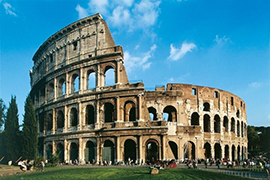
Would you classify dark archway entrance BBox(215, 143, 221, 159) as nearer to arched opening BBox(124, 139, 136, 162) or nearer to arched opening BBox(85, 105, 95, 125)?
arched opening BBox(124, 139, 136, 162)

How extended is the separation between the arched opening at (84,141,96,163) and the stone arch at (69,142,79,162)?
1359mm

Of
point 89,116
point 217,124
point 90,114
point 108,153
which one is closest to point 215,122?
point 217,124

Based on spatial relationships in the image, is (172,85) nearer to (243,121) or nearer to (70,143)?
(70,143)

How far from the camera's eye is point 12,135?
32.2 meters

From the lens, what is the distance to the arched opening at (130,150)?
102 feet

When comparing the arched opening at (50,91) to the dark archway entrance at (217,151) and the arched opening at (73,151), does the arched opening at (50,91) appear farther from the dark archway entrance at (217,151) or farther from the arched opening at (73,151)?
the dark archway entrance at (217,151)

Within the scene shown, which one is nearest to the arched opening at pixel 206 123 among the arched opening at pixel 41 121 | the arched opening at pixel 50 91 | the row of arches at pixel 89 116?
the row of arches at pixel 89 116

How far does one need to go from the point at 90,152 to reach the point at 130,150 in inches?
178

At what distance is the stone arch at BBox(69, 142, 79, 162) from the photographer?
31950 mm

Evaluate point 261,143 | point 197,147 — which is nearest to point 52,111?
point 197,147

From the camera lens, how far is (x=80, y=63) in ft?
109

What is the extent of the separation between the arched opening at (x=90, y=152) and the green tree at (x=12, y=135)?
305 inches

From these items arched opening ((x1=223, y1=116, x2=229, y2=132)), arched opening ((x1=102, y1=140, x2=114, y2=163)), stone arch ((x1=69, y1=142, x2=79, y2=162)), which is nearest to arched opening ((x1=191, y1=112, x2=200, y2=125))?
arched opening ((x1=223, y1=116, x2=229, y2=132))

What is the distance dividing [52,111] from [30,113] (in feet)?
13.2
